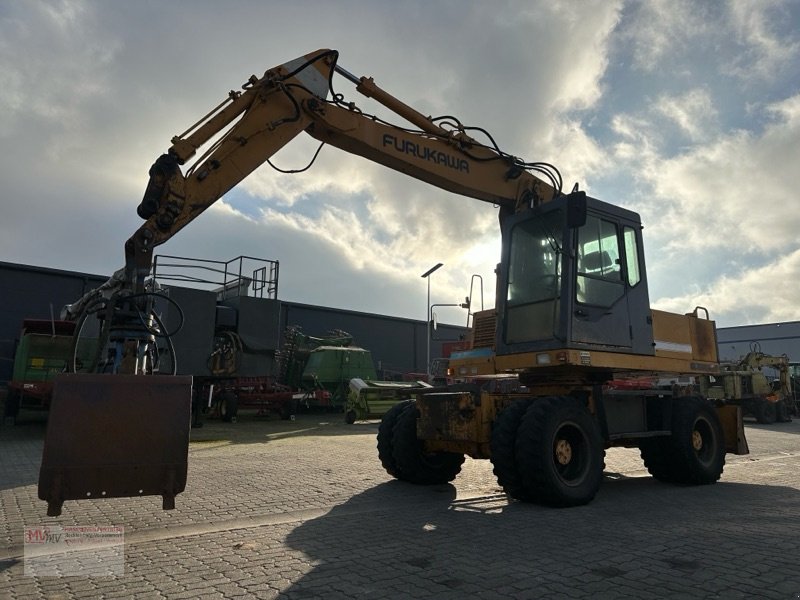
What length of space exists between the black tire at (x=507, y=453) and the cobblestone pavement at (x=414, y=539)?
0.25m

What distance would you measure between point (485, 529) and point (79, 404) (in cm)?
368

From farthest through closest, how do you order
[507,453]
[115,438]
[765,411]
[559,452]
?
[765,411]
[559,452]
[507,453]
[115,438]

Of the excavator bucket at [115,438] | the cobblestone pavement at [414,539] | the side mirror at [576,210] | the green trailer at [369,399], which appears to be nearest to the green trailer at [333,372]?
the green trailer at [369,399]

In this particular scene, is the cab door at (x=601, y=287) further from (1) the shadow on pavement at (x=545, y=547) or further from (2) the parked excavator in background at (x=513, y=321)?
(1) the shadow on pavement at (x=545, y=547)

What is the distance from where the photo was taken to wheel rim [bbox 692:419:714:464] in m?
8.68

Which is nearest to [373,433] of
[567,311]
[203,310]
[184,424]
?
[203,310]

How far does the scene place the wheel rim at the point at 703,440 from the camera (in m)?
8.68

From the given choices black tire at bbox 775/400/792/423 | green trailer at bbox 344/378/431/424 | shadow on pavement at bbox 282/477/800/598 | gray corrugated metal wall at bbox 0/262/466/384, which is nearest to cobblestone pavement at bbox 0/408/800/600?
shadow on pavement at bbox 282/477/800/598

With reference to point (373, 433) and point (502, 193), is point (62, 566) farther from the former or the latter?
point (373, 433)

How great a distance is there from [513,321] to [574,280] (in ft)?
3.29

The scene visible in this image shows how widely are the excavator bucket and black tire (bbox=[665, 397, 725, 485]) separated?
697cm

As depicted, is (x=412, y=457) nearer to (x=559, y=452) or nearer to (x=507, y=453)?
(x=507, y=453)

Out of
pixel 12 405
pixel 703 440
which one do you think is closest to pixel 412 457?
pixel 703 440

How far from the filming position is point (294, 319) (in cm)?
2794
